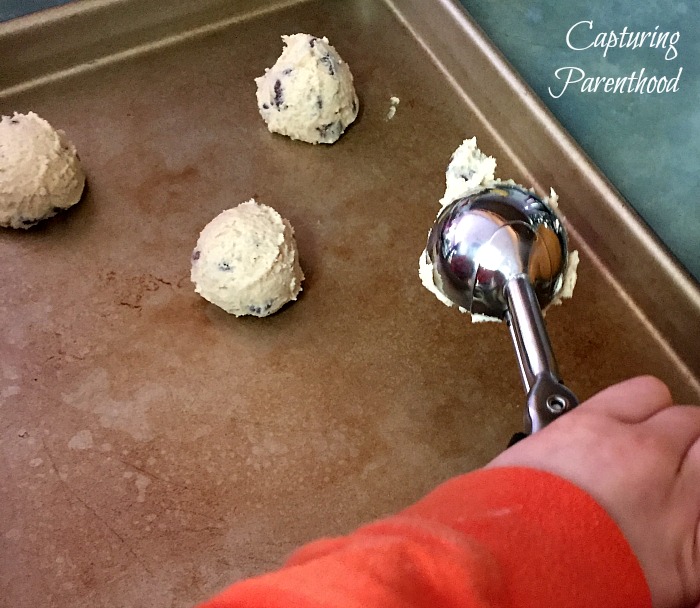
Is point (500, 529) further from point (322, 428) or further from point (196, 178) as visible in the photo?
point (196, 178)

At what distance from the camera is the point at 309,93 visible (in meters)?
0.89

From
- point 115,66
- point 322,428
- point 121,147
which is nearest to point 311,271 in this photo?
point 322,428

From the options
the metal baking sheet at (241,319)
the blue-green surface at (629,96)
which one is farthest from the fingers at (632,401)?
the blue-green surface at (629,96)

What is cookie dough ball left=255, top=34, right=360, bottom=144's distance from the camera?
34.9 inches

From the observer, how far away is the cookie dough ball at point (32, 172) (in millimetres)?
814

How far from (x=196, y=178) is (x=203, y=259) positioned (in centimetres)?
16

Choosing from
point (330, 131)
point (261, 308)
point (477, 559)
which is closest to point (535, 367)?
point (477, 559)

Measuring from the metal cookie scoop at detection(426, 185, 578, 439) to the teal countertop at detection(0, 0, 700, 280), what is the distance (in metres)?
0.22

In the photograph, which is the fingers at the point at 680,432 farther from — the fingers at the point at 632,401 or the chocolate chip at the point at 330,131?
the chocolate chip at the point at 330,131

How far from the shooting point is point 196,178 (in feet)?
2.95

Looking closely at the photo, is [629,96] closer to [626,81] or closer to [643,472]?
[626,81]

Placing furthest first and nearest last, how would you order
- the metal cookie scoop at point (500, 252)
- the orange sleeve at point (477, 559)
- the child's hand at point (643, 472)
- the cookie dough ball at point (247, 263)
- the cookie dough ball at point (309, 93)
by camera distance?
1. the cookie dough ball at point (309, 93)
2. the cookie dough ball at point (247, 263)
3. the metal cookie scoop at point (500, 252)
4. the child's hand at point (643, 472)
5. the orange sleeve at point (477, 559)

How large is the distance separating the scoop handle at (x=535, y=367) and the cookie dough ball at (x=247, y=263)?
279 millimetres

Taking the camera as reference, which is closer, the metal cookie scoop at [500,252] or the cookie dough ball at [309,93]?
the metal cookie scoop at [500,252]
